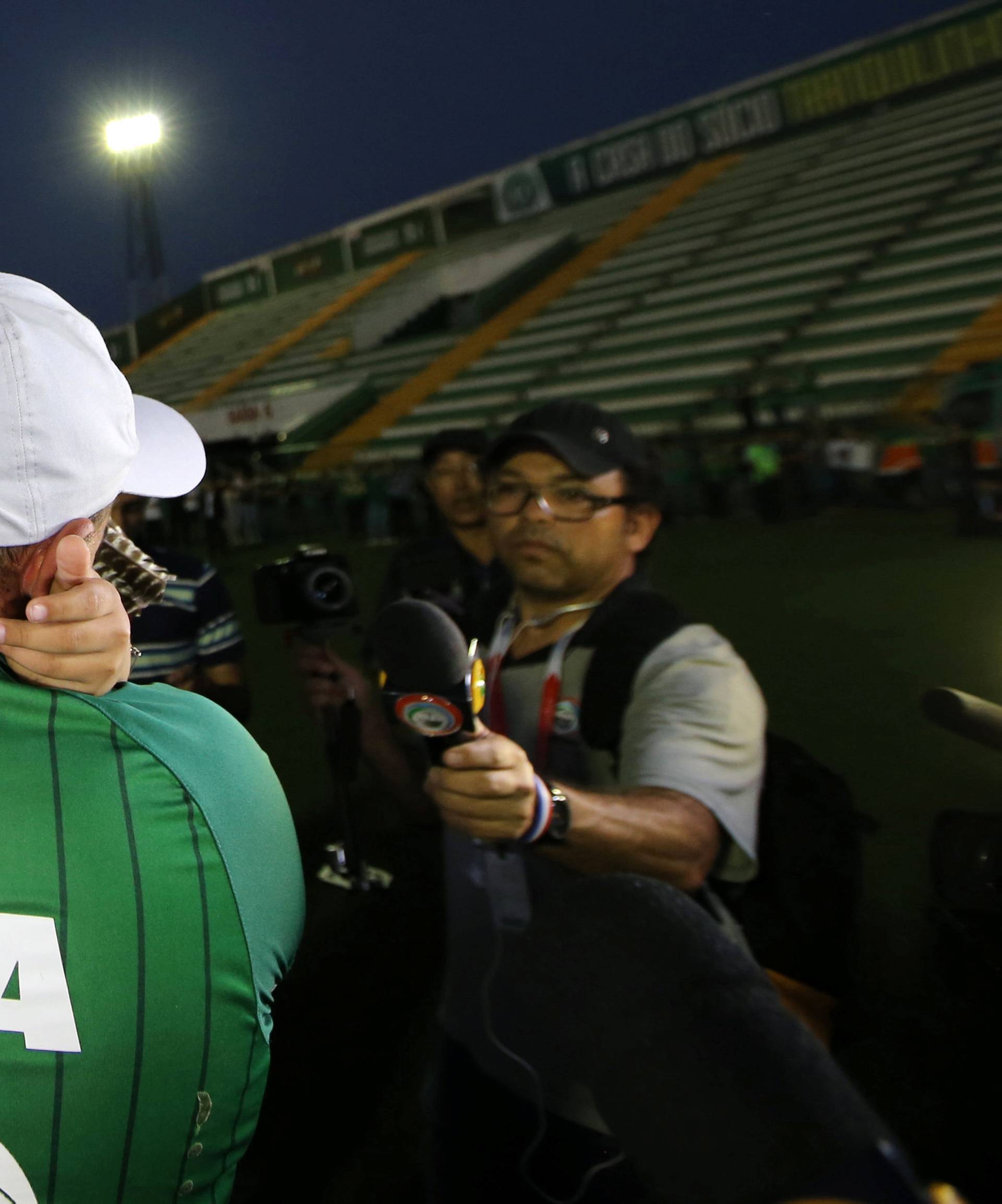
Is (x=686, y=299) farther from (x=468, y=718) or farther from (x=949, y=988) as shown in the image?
(x=468, y=718)

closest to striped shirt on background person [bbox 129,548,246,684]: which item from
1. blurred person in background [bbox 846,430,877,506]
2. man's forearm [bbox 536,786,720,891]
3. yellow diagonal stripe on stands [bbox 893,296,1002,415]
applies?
man's forearm [bbox 536,786,720,891]

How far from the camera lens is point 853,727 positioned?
185cm

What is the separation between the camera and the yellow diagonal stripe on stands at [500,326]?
9.04 ft

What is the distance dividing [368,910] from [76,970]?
1.67 metres

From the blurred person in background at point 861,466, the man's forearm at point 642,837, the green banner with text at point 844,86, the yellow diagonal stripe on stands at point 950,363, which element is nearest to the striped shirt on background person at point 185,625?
the man's forearm at point 642,837

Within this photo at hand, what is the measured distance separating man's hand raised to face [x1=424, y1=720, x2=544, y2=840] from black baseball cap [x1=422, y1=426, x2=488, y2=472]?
1595mm

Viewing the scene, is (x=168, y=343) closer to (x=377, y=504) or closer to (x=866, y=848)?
(x=377, y=504)

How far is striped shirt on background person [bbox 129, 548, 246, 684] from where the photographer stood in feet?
5.82

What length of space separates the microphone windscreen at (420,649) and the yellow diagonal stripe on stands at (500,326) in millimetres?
2028

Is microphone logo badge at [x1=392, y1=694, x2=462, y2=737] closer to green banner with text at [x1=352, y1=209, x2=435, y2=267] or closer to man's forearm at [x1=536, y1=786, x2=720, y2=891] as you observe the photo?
man's forearm at [x1=536, y1=786, x2=720, y2=891]

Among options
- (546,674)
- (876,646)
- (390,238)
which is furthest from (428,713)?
(390,238)

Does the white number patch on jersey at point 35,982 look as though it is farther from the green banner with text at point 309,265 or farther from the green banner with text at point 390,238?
the green banner with text at point 390,238

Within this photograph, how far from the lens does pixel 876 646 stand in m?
1.89

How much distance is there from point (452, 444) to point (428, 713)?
5.62 ft
